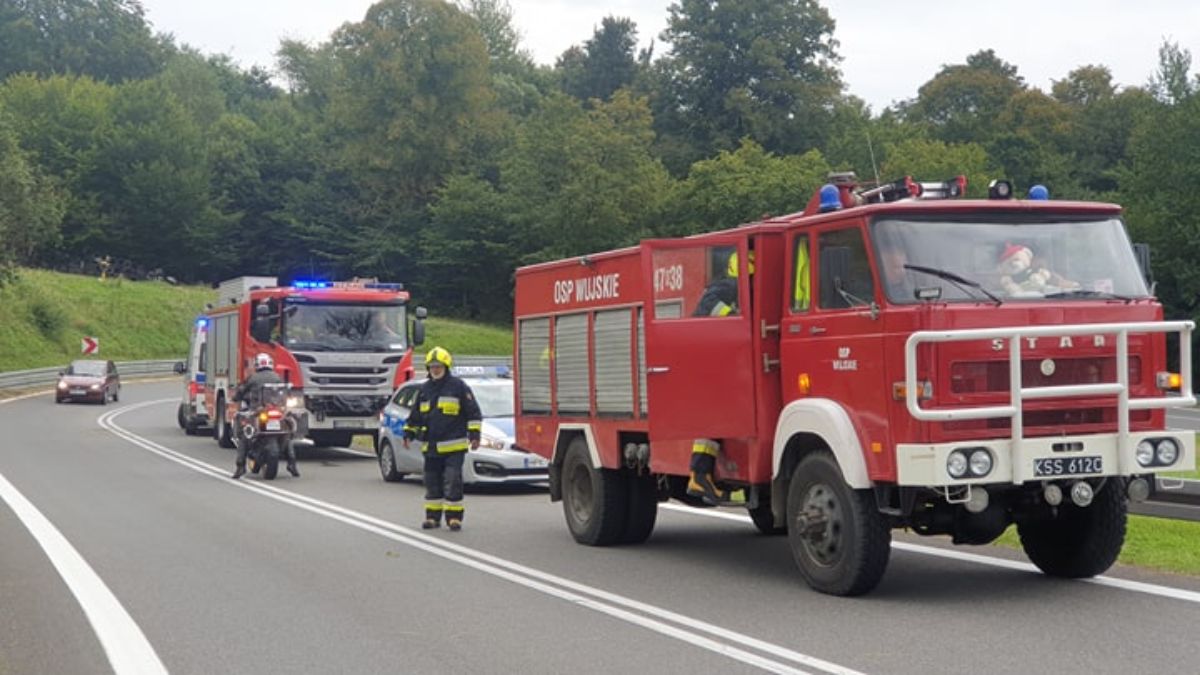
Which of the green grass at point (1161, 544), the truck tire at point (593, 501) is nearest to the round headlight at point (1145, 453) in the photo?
the green grass at point (1161, 544)

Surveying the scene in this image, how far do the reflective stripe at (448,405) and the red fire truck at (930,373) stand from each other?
12.8 ft

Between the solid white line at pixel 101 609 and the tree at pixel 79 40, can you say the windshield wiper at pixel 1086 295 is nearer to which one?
the solid white line at pixel 101 609

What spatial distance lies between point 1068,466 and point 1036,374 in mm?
605

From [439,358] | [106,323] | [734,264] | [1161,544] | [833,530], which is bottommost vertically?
[1161,544]

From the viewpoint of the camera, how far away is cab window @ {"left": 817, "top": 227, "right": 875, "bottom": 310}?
10.1 meters

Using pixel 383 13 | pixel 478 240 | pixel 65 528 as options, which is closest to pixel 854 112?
pixel 478 240

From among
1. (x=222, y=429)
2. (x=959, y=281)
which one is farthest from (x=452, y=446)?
(x=222, y=429)

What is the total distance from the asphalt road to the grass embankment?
176 ft

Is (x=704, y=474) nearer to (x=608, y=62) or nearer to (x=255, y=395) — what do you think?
(x=255, y=395)

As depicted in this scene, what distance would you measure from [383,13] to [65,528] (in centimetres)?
8839

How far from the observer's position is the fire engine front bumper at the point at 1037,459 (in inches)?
371

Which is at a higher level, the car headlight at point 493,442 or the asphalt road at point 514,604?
the car headlight at point 493,442

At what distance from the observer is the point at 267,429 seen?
72.3 ft

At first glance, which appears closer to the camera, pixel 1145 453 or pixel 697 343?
pixel 1145 453
